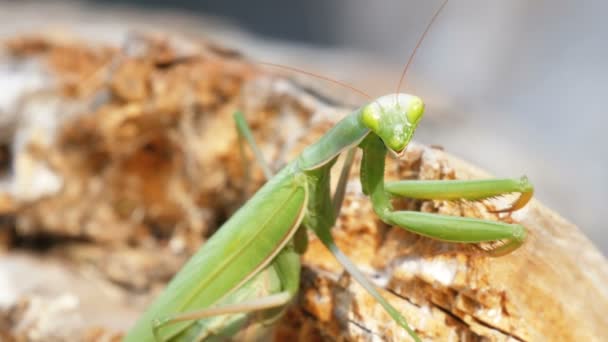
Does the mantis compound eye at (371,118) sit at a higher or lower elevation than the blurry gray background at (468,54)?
higher

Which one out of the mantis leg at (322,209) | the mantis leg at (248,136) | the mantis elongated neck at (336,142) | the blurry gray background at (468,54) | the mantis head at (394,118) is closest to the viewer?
the mantis head at (394,118)

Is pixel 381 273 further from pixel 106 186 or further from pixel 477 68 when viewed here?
pixel 477 68

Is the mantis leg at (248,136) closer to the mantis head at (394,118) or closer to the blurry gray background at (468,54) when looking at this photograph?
the mantis head at (394,118)

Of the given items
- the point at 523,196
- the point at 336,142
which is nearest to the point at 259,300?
the point at 336,142

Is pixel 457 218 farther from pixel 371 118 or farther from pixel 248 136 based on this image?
pixel 248 136

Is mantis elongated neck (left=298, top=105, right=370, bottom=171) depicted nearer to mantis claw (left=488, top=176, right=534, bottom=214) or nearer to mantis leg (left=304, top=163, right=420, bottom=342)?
mantis leg (left=304, top=163, right=420, bottom=342)

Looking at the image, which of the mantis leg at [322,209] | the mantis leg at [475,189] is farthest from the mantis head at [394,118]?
the mantis leg at [322,209]

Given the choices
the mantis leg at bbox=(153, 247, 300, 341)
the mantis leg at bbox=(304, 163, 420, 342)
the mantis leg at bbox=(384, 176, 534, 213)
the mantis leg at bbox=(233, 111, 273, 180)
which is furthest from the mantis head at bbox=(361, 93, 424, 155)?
the mantis leg at bbox=(233, 111, 273, 180)
